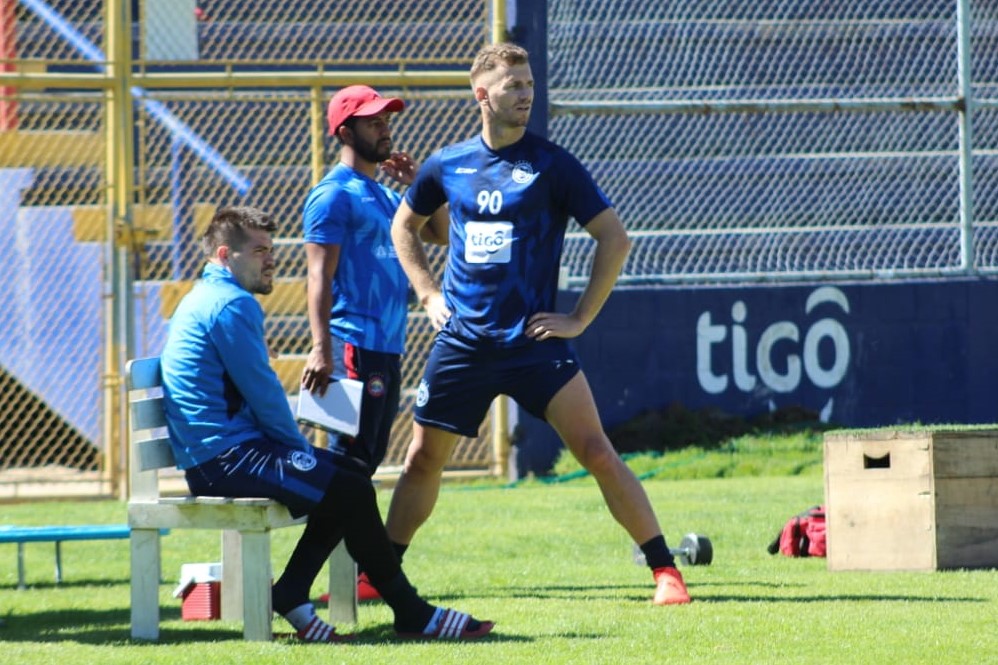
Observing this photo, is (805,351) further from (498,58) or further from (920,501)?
(498,58)

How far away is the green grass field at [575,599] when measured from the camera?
201 inches

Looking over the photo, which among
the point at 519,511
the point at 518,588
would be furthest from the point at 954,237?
the point at 518,588

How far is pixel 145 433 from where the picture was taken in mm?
5852

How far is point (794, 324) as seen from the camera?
12.5m

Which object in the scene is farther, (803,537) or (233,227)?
(803,537)

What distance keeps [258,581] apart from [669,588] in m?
1.54

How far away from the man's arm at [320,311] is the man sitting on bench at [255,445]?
0.63m

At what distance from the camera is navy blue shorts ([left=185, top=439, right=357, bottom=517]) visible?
218 inches

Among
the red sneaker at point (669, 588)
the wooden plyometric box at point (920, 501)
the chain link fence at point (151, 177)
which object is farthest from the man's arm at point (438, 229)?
the chain link fence at point (151, 177)

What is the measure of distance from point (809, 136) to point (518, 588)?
8131mm

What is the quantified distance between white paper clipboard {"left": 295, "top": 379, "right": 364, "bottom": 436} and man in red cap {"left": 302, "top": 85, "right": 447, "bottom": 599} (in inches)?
6.9

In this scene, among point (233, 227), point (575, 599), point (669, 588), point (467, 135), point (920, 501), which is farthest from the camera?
point (467, 135)

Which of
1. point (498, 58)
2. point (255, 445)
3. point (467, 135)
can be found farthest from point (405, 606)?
point (467, 135)

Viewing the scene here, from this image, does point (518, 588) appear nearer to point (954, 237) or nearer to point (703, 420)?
point (703, 420)
